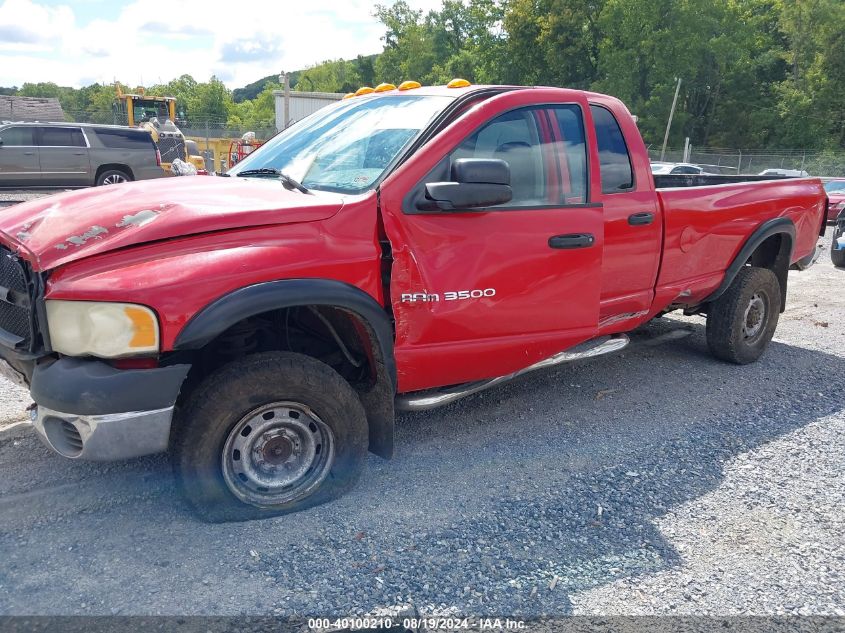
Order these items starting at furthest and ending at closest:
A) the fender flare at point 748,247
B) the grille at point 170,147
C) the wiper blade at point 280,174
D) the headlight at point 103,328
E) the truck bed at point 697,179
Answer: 1. the grille at point 170,147
2. the truck bed at point 697,179
3. the fender flare at point 748,247
4. the wiper blade at point 280,174
5. the headlight at point 103,328

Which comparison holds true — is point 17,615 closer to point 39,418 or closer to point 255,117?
point 39,418

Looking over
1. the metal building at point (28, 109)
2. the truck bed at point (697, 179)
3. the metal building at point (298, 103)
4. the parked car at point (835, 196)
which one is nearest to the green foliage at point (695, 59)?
the metal building at point (28, 109)

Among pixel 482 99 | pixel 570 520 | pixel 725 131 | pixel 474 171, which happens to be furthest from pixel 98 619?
pixel 725 131

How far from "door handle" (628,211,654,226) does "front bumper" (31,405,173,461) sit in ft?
9.47

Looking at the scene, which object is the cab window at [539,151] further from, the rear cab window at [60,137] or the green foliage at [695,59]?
the green foliage at [695,59]

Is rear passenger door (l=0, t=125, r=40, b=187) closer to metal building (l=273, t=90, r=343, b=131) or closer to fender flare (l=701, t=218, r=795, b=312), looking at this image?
metal building (l=273, t=90, r=343, b=131)

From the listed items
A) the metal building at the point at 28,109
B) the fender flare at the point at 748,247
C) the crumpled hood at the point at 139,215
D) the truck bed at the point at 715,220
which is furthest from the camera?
the metal building at the point at 28,109

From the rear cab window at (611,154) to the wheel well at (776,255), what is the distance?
198 cm

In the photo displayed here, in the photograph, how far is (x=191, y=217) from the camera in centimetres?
279

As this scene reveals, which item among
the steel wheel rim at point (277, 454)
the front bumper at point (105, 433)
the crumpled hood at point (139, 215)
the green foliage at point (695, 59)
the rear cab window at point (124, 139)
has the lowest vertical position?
the steel wheel rim at point (277, 454)

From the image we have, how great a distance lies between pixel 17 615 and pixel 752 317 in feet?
17.3

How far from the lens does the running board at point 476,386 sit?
3.52 metres

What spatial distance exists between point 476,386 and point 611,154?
1687mm

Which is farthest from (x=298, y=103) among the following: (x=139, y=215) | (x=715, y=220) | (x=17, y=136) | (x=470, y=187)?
(x=139, y=215)
